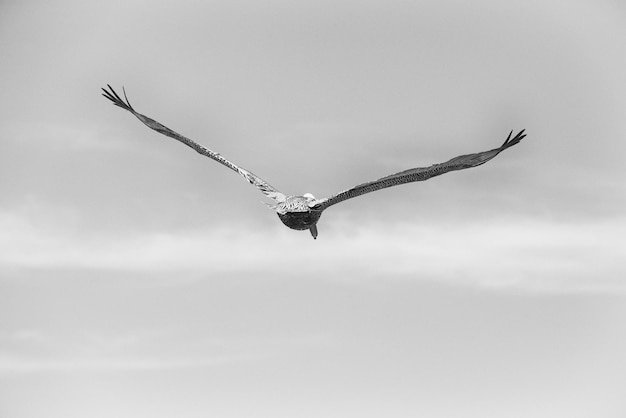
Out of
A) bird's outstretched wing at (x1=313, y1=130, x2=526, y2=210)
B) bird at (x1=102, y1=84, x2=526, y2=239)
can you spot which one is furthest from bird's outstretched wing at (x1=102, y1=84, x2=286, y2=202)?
bird's outstretched wing at (x1=313, y1=130, x2=526, y2=210)

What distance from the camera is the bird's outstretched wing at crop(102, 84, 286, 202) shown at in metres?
38.5

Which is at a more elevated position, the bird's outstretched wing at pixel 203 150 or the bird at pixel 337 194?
the bird's outstretched wing at pixel 203 150

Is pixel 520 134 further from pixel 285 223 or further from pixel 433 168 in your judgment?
pixel 285 223

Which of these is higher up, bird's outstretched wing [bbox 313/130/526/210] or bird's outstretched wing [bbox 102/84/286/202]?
bird's outstretched wing [bbox 102/84/286/202]

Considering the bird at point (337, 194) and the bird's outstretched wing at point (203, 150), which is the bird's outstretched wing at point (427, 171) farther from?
the bird's outstretched wing at point (203, 150)

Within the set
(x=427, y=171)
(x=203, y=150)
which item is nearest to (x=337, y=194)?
(x=427, y=171)

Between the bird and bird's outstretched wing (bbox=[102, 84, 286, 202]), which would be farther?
bird's outstretched wing (bbox=[102, 84, 286, 202])

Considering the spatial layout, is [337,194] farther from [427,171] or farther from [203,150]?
[203,150]

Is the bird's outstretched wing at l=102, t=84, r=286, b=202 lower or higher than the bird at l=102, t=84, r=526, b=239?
higher

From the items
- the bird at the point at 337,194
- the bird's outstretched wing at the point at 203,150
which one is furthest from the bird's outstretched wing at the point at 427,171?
the bird's outstretched wing at the point at 203,150

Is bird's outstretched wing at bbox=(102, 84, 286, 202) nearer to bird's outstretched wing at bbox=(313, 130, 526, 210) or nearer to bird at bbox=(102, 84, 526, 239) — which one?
bird at bbox=(102, 84, 526, 239)

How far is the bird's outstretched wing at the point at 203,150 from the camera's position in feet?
126

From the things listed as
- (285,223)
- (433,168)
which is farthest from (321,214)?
(433,168)

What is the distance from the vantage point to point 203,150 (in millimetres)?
40500
